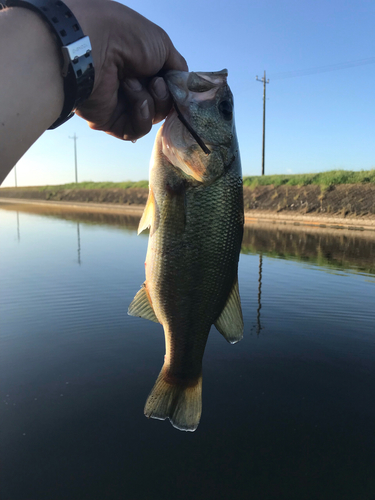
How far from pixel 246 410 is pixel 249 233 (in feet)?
60.2

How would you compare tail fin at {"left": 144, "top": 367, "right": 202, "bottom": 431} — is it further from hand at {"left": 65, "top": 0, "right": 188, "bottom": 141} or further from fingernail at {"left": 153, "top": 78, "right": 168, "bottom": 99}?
fingernail at {"left": 153, "top": 78, "right": 168, "bottom": 99}

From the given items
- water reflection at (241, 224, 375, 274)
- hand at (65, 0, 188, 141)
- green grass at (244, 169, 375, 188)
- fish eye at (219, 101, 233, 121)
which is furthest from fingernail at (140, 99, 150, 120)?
green grass at (244, 169, 375, 188)

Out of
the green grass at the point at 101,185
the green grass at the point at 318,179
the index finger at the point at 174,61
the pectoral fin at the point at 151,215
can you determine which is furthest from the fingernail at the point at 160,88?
the green grass at the point at 101,185

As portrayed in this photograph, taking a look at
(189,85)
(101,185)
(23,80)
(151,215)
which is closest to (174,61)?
(189,85)

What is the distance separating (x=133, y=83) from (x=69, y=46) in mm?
747

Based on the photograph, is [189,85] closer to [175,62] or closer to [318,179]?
[175,62]

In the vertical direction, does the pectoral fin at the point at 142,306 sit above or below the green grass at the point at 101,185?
below

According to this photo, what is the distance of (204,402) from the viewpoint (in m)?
5.17

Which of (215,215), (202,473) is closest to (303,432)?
(202,473)

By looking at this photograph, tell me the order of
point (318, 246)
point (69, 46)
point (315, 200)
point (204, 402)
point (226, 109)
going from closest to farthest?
point (69, 46) → point (226, 109) → point (204, 402) → point (318, 246) → point (315, 200)

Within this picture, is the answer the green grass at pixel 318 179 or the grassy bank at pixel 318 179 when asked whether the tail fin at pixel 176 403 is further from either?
the green grass at pixel 318 179

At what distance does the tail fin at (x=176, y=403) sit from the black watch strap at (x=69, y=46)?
1.62 meters

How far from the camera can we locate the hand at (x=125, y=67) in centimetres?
163

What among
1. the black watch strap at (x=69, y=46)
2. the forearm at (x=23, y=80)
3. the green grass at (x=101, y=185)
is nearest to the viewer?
the forearm at (x=23, y=80)
